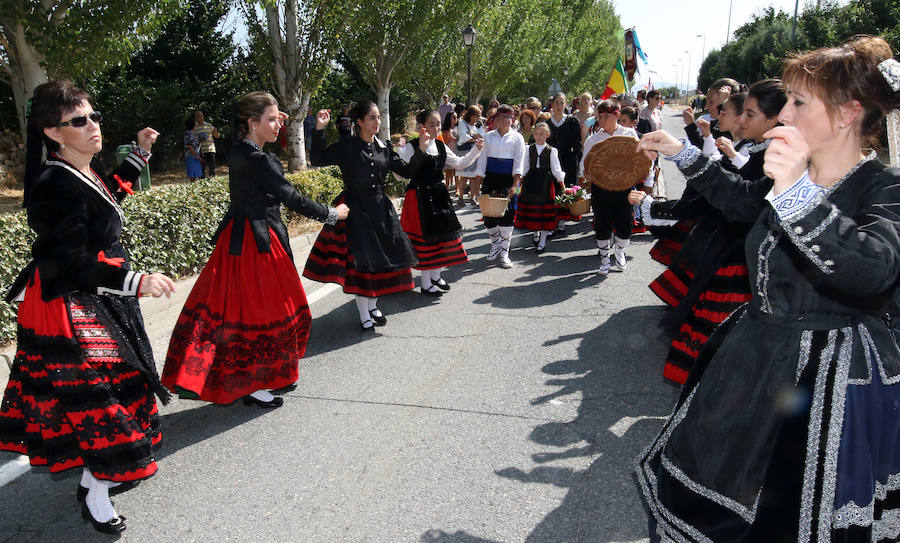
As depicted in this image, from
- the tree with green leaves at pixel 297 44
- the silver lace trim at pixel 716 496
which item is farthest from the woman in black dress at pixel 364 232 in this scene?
the tree with green leaves at pixel 297 44

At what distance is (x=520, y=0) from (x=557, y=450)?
27286 mm

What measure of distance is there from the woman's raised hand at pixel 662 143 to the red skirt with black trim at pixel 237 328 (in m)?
2.52

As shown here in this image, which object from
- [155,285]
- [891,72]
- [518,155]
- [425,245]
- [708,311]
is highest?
[891,72]

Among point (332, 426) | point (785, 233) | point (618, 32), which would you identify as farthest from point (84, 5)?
point (618, 32)

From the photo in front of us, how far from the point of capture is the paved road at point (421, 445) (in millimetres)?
2984

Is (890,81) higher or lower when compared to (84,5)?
lower

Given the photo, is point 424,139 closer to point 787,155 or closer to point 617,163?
point 617,163

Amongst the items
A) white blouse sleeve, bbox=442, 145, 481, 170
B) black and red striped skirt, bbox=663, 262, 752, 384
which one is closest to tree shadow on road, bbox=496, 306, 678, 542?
black and red striped skirt, bbox=663, 262, 752, 384

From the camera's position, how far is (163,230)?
6438 millimetres

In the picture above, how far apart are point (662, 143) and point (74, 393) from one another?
103 inches

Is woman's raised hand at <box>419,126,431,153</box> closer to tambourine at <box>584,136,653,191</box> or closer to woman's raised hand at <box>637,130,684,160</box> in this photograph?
tambourine at <box>584,136,653,191</box>

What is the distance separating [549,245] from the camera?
886cm

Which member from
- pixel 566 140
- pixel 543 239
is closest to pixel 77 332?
pixel 543 239

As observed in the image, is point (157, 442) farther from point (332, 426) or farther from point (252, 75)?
point (252, 75)
